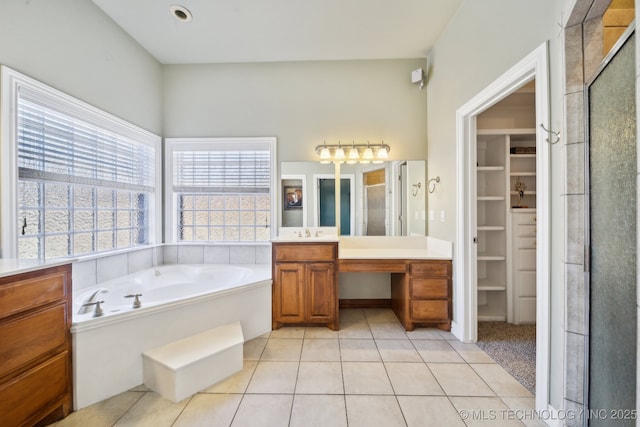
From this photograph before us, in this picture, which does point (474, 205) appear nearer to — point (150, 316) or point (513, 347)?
point (513, 347)

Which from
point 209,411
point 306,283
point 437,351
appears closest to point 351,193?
point 306,283

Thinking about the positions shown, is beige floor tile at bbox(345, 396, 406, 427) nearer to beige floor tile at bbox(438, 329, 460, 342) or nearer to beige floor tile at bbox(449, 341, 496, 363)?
beige floor tile at bbox(449, 341, 496, 363)

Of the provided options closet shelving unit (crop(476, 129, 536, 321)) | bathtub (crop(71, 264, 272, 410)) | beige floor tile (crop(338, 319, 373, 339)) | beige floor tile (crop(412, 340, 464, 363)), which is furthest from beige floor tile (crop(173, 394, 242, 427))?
closet shelving unit (crop(476, 129, 536, 321))

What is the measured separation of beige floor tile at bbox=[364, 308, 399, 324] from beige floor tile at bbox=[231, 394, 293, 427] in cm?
142

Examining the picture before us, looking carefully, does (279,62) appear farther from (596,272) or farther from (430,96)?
(596,272)

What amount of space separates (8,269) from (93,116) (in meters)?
1.56

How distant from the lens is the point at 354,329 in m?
2.56

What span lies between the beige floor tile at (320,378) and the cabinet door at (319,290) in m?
0.57

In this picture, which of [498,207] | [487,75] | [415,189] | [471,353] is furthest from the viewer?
[415,189]

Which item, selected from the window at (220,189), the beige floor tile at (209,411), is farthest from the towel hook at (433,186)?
the beige floor tile at (209,411)

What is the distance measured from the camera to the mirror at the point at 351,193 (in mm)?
3037

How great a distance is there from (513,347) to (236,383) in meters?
2.31

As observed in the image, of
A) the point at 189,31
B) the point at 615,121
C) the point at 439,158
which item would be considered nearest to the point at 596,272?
the point at 615,121

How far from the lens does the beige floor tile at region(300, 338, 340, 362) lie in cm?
205
